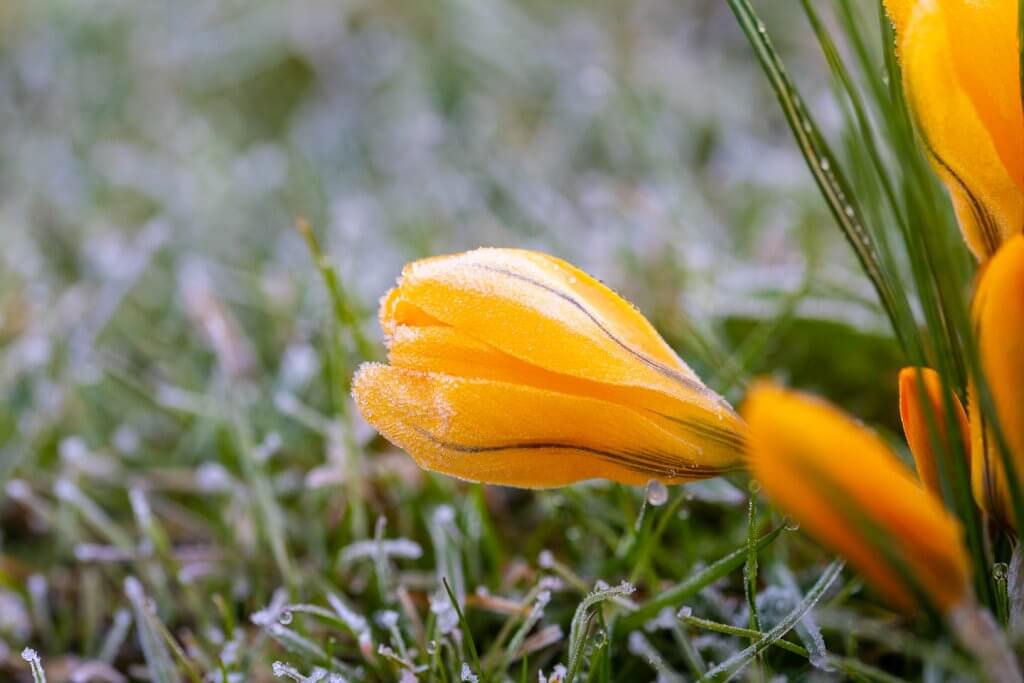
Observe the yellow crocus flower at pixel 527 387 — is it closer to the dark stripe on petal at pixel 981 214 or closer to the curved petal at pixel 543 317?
the curved petal at pixel 543 317

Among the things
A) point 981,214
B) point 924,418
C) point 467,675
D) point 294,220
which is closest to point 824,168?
point 981,214

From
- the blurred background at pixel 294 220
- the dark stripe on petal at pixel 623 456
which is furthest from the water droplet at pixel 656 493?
the blurred background at pixel 294 220

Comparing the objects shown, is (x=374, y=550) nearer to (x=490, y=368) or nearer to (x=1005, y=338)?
(x=490, y=368)

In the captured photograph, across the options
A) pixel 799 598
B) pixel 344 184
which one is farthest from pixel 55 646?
pixel 344 184

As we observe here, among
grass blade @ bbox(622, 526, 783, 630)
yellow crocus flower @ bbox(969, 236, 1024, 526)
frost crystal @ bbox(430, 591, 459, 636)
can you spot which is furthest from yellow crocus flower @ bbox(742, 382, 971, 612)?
frost crystal @ bbox(430, 591, 459, 636)

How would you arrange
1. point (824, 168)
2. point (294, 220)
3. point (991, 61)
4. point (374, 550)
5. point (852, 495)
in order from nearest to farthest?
1. point (852, 495)
2. point (991, 61)
3. point (824, 168)
4. point (374, 550)
5. point (294, 220)

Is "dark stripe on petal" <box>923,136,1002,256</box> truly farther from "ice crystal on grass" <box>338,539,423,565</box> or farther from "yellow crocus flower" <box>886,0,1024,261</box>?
"ice crystal on grass" <box>338,539,423,565</box>

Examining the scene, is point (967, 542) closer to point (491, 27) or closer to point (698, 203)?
point (698, 203)

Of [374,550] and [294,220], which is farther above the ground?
[294,220]
